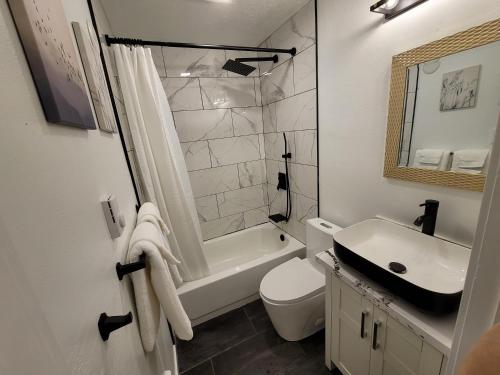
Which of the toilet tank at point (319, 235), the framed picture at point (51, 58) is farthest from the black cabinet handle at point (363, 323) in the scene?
the framed picture at point (51, 58)

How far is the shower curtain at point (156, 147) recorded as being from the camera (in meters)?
1.58

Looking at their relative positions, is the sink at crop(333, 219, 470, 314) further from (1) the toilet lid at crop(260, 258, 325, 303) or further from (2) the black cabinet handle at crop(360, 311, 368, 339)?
(1) the toilet lid at crop(260, 258, 325, 303)

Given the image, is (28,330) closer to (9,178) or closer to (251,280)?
(9,178)

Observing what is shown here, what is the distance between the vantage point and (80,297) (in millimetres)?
410

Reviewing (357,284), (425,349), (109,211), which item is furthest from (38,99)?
(425,349)

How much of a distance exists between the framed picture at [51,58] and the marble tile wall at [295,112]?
1.56 m

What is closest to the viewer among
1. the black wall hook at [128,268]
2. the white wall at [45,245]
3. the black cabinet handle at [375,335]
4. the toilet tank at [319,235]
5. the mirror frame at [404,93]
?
the white wall at [45,245]

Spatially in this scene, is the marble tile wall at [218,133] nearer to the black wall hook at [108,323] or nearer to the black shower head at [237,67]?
the black shower head at [237,67]

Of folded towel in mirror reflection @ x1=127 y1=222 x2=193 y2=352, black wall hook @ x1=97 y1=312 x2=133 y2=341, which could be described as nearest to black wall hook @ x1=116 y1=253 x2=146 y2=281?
folded towel in mirror reflection @ x1=127 y1=222 x2=193 y2=352

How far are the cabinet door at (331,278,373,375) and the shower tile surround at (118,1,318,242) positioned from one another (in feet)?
2.96

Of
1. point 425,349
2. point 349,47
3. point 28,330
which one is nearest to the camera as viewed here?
point 28,330

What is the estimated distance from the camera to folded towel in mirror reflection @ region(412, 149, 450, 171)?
1036mm

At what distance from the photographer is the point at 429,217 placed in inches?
42.0

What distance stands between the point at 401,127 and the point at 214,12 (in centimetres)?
153
